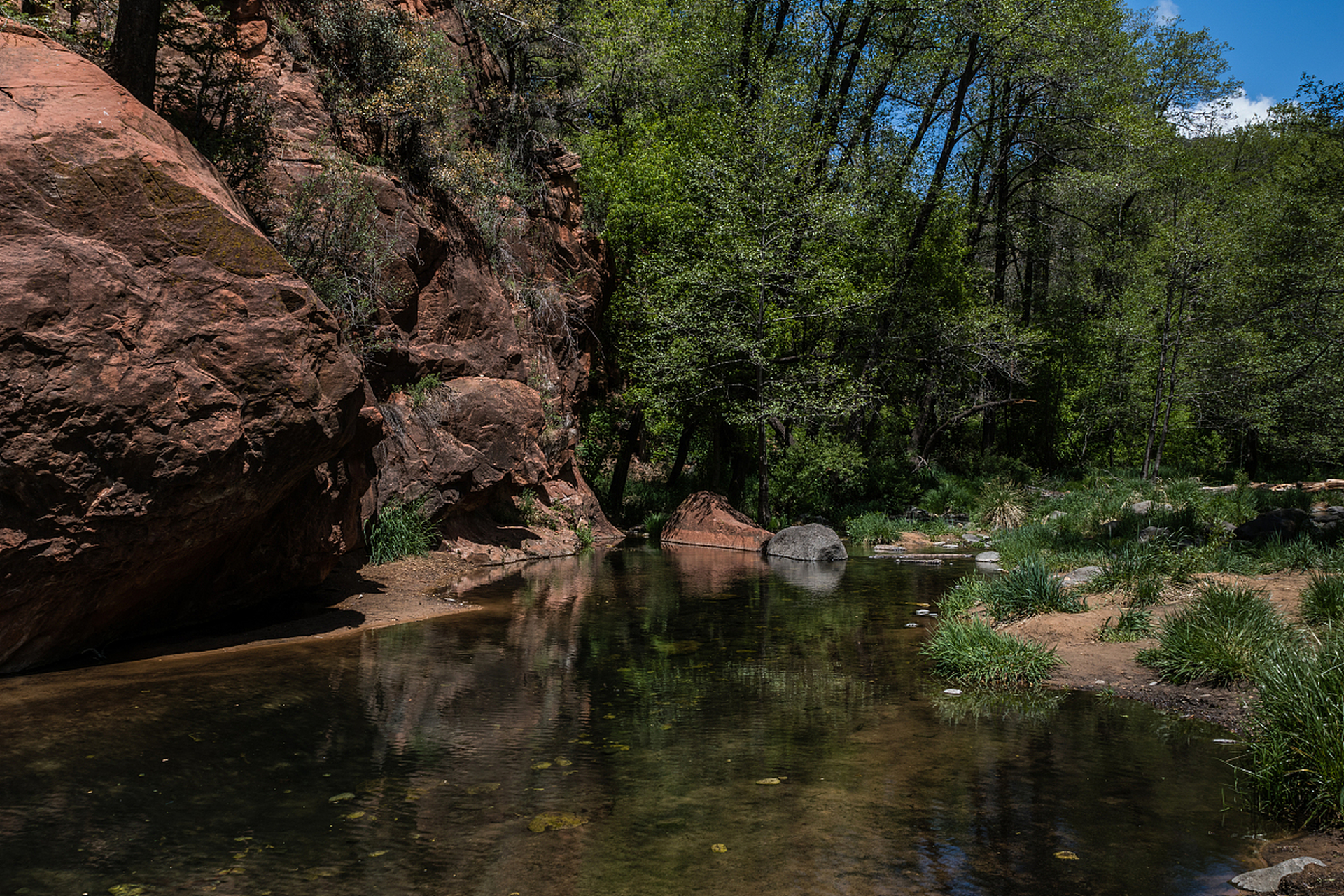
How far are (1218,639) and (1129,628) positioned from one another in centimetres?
144

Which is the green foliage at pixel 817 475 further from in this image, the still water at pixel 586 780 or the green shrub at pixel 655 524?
the still water at pixel 586 780

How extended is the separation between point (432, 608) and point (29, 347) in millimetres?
5895

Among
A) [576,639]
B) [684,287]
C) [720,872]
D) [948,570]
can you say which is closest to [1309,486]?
[948,570]

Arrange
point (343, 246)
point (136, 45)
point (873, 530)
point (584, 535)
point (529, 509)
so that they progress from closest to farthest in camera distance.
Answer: point (136, 45), point (343, 246), point (529, 509), point (584, 535), point (873, 530)

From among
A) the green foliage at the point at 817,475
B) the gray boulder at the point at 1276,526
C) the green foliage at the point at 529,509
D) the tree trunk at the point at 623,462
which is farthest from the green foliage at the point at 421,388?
the gray boulder at the point at 1276,526

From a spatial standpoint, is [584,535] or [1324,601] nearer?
[1324,601]

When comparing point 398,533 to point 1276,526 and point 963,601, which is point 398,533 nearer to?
point 963,601

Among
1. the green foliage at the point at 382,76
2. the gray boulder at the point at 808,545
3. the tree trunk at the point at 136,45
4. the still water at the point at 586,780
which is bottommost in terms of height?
the still water at the point at 586,780

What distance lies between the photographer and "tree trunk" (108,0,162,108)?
9.30m

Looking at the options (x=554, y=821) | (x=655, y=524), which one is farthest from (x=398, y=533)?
(x=655, y=524)

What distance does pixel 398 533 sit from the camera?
13719mm

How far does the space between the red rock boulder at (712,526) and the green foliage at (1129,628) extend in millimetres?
11493

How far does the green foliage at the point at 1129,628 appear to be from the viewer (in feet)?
29.0

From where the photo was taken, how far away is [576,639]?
31.5ft
